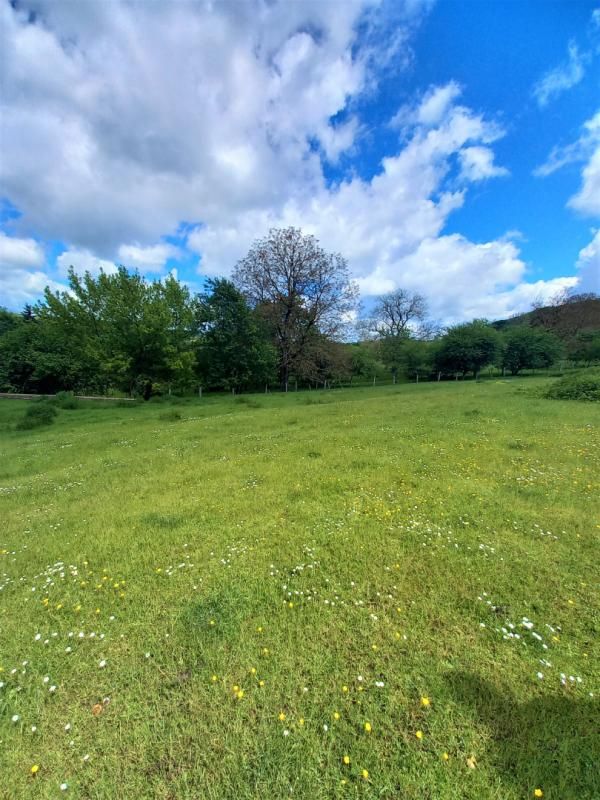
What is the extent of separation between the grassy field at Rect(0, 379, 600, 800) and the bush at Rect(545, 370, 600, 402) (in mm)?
14456

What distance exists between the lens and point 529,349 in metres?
55.7

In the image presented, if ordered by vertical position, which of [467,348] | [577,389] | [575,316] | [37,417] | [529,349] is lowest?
A: [577,389]

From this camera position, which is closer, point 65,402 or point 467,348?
point 65,402

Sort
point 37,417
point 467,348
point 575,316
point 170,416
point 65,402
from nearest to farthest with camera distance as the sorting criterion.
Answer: point 170,416
point 37,417
point 65,402
point 467,348
point 575,316

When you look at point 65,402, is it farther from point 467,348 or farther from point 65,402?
point 467,348

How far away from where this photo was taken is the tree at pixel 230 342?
1289 inches

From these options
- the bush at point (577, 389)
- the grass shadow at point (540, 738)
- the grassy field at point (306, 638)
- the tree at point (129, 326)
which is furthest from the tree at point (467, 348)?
the grass shadow at point (540, 738)

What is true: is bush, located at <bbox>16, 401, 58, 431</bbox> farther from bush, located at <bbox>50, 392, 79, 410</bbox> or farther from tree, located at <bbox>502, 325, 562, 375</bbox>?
tree, located at <bbox>502, 325, 562, 375</bbox>

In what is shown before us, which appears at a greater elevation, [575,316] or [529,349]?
[575,316]

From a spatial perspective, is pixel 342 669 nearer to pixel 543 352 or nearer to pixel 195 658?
pixel 195 658

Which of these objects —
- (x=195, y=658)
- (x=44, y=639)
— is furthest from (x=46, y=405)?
(x=195, y=658)

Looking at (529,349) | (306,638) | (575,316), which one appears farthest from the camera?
(575,316)

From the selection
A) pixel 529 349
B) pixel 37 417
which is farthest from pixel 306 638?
pixel 529 349

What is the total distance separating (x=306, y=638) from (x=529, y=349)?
6828 centimetres
